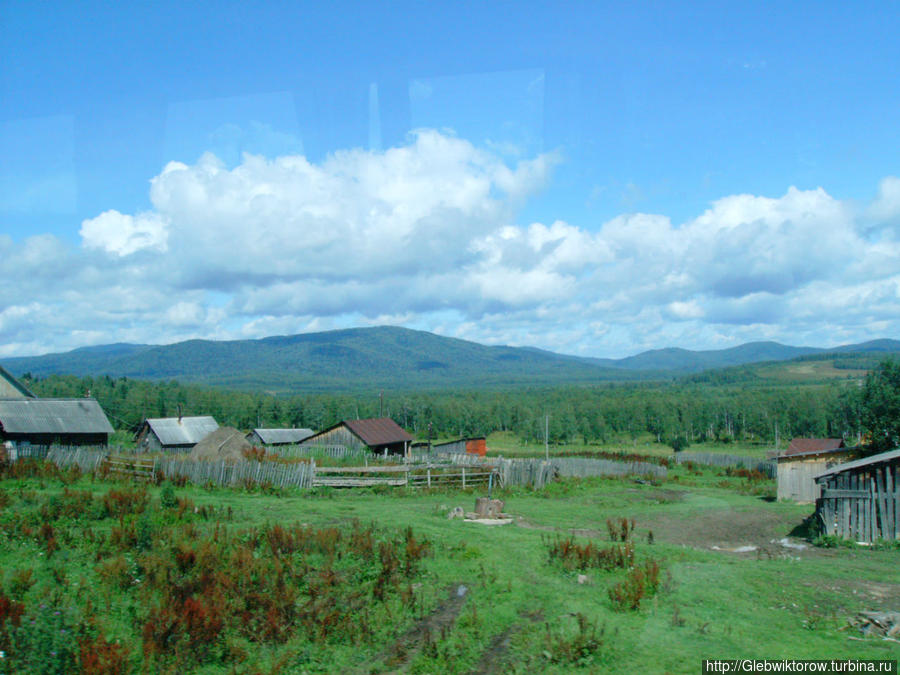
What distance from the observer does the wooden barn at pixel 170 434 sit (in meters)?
49.0

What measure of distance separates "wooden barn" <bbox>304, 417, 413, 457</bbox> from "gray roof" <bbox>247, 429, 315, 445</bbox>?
9099mm

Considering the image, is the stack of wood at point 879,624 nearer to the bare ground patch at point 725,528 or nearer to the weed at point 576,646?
the weed at point 576,646

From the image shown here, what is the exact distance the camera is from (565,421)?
99.5 meters

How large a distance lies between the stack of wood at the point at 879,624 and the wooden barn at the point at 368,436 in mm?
36380

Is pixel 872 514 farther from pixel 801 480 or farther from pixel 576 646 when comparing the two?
pixel 801 480

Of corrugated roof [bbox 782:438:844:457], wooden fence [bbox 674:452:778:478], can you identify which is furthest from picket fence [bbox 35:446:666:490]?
wooden fence [bbox 674:452:778:478]

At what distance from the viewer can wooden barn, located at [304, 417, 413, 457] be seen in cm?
4519

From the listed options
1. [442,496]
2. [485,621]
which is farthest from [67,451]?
[485,621]

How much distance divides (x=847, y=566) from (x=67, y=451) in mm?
32992

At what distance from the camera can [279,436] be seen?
195 ft

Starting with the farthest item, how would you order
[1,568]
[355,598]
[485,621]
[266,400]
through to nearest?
1. [266,400]
2. [1,568]
3. [355,598]
4. [485,621]

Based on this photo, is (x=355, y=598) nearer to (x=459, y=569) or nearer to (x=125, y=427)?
Result: (x=459, y=569)

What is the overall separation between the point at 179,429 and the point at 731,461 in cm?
4405

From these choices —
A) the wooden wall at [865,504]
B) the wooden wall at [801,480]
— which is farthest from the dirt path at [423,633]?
the wooden wall at [801,480]
